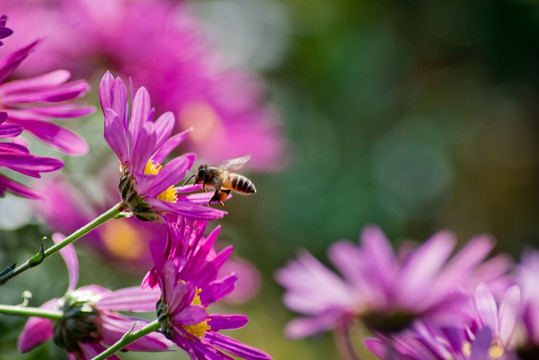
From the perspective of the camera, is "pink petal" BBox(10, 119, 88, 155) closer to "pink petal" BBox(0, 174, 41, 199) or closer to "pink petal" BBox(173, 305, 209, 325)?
"pink petal" BBox(0, 174, 41, 199)

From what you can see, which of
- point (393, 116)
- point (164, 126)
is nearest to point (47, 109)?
point (164, 126)

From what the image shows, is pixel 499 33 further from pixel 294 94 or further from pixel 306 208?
pixel 306 208

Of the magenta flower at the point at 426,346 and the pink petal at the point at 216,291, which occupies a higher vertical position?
the pink petal at the point at 216,291

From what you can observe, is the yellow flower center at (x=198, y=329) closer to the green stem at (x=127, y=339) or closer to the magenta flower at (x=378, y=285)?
the green stem at (x=127, y=339)

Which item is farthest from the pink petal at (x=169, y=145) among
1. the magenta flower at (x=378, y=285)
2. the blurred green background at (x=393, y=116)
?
the blurred green background at (x=393, y=116)

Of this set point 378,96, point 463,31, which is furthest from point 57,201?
point 463,31

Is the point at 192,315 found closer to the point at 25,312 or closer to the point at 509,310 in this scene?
the point at 25,312
